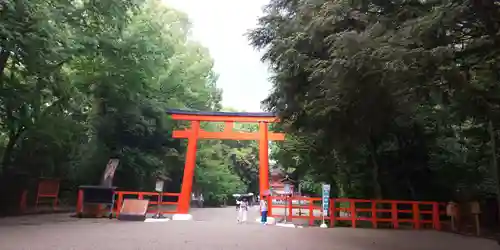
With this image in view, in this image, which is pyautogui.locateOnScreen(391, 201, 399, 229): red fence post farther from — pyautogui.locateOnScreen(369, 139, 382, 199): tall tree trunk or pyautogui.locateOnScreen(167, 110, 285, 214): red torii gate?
pyautogui.locateOnScreen(167, 110, 285, 214): red torii gate

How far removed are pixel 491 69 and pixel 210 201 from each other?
31.3 meters

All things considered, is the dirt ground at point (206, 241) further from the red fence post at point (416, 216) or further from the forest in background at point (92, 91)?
the forest in background at point (92, 91)

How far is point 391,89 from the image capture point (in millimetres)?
7566

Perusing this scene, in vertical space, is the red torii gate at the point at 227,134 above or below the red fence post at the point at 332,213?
above

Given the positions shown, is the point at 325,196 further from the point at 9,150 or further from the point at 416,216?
the point at 9,150

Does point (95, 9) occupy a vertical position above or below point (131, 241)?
above

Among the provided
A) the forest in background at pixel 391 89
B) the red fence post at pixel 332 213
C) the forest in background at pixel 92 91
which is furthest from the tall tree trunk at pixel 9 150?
the red fence post at pixel 332 213

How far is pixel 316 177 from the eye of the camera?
61.6 ft

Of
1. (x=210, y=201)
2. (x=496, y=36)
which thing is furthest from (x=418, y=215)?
(x=210, y=201)

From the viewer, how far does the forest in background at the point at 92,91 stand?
1033cm

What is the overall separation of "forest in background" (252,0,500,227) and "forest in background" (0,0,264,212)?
15.7 feet

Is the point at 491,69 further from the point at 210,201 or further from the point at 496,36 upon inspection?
the point at 210,201

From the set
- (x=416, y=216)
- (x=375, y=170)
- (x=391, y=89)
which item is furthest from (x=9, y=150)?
(x=416, y=216)

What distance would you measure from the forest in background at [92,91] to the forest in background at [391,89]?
4.78m
